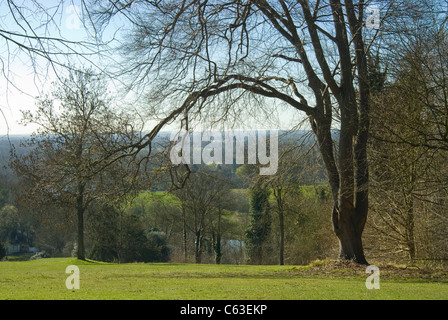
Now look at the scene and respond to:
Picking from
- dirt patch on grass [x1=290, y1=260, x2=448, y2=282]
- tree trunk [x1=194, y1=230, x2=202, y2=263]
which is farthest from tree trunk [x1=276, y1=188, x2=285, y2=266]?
dirt patch on grass [x1=290, y1=260, x2=448, y2=282]

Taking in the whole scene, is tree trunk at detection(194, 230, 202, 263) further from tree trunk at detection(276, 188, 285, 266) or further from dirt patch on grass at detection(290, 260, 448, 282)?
dirt patch on grass at detection(290, 260, 448, 282)

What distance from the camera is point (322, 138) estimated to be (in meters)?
12.9

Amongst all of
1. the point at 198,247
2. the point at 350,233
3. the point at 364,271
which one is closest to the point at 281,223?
the point at 198,247

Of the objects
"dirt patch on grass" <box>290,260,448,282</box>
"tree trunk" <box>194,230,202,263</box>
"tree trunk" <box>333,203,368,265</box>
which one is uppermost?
"tree trunk" <box>333,203,368,265</box>

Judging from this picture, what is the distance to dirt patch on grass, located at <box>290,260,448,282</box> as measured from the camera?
37.6ft

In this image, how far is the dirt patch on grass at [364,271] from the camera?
11469mm

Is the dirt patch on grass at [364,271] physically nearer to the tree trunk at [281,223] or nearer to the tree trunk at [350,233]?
the tree trunk at [350,233]

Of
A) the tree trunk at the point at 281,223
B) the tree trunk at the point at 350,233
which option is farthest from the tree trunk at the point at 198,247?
the tree trunk at the point at 350,233

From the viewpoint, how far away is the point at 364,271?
12.1 m

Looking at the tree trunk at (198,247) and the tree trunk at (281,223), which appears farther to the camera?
the tree trunk at (198,247)

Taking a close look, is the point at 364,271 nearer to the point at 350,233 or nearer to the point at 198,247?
the point at 350,233
